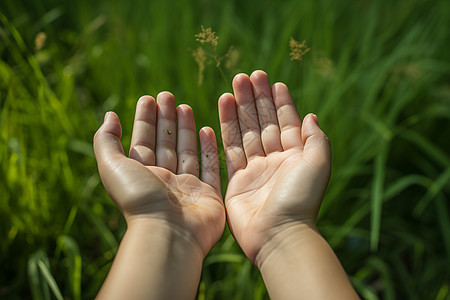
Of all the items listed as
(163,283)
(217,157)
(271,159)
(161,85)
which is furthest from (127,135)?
(163,283)

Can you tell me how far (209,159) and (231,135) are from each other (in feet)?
0.32

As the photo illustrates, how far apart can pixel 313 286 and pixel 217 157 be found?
1.53ft

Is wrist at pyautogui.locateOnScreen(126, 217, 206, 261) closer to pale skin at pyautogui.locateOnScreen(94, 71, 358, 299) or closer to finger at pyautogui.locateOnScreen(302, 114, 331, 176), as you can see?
pale skin at pyautogui.locateOnScreen(94, 71, 358, 299)

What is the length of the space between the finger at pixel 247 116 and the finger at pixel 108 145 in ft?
1.16

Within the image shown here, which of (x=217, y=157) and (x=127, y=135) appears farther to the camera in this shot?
(x=127, y=135)

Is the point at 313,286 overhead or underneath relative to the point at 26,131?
underneath

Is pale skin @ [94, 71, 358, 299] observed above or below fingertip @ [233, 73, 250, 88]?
below

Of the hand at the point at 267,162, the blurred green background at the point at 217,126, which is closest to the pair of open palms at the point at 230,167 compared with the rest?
the hand at the point at 267,162

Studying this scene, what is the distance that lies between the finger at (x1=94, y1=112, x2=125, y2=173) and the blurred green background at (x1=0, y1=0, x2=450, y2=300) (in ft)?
1.22

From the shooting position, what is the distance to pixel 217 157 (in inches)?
45.6

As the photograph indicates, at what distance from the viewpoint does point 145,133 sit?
3.56 ft

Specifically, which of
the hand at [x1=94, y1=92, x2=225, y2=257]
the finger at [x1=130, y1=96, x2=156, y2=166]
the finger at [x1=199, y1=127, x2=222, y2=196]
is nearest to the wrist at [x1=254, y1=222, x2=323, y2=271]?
the hand at [x1=94, y1=92, x2=225, y2=257]

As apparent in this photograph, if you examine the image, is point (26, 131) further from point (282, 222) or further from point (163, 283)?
point (282, 222)

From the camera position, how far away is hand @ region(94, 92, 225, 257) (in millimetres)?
932
